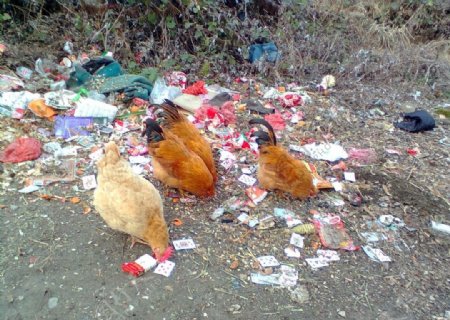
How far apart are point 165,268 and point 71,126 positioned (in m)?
2.38

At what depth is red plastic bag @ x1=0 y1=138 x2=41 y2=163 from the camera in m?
4.14

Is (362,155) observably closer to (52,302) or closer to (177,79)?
(177,79)

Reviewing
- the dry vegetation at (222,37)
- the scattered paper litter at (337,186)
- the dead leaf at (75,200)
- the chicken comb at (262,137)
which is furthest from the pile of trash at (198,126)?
the chicken comb at (262,137)

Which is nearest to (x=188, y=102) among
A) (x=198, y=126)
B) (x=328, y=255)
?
(x=198, y=126)

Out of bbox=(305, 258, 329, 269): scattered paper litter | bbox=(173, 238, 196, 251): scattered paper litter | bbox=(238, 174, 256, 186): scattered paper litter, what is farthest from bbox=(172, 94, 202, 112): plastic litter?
bbox=(305, 258, 329, 269): scattered paper litter

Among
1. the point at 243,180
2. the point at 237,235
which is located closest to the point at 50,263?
the point at 237,235

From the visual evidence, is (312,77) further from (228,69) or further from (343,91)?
(228,69)

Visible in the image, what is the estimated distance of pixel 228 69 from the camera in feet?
21.8

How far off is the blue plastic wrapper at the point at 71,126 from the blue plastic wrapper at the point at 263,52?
317 centimetres

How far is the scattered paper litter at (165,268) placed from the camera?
3.17 meters

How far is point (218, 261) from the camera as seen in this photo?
3.39 metres

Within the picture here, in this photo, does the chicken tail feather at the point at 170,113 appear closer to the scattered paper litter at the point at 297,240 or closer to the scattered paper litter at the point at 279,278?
the scattered paper litter at the point at 297,240

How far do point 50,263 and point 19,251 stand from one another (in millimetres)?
303

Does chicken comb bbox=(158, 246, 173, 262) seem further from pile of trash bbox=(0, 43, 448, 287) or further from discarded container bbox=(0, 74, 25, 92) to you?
discarded container bbox=(0, 74, 25, 92)
